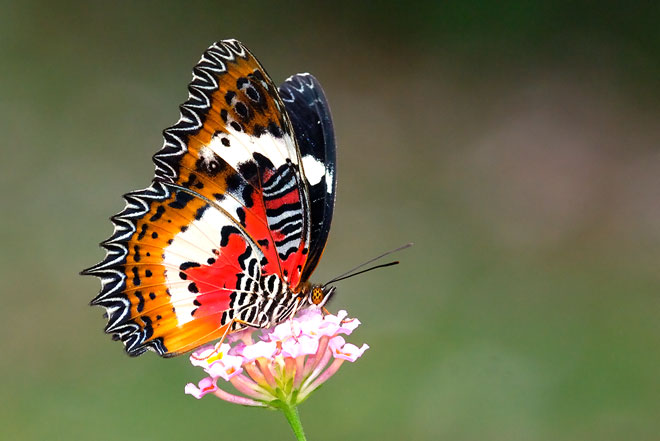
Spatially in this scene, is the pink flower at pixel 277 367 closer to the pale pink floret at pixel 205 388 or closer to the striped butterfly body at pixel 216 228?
the pale pink floret at pixel 205 388

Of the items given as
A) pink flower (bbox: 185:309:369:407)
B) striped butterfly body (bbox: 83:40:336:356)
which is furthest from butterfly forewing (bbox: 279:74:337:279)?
pink flower (bbox: 185:309:369:407)

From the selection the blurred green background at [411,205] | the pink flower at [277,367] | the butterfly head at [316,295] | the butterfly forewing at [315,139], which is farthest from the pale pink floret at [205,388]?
the blurred green background at [411,205]

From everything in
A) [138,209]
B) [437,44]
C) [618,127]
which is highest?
[437,44]

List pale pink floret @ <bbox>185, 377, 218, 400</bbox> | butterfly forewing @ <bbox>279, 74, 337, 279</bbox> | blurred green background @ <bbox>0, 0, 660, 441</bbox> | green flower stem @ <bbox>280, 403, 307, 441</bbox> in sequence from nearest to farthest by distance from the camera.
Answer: green flower stem @ <bbox>280, 403, 307, 441</bbox> → pale pink floret @ <bbox>185, 377, 218, 400</bbox> → butterfly forewing @ <bbox>279, 74, 337, 279</bbox> → blurred green background @ <bbox>0, 0, 660, 441</bbox>

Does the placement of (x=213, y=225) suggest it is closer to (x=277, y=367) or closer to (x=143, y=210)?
(x=143, y=210)

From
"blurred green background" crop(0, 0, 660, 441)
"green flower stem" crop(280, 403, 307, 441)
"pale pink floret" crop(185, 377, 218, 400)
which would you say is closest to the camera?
"green flower stem" crop(280, 403, 307, 441)

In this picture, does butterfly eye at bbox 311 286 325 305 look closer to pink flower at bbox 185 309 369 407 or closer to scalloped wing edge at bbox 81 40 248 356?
pink flower at bbox 185 309 369 407

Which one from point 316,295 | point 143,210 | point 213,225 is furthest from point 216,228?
point 316,295

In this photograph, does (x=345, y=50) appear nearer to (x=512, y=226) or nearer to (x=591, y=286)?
(x=512, y=226)

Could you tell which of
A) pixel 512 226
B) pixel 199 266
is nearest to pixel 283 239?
pixel 199 266
